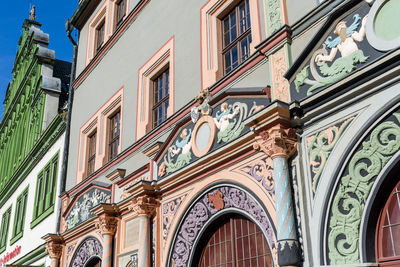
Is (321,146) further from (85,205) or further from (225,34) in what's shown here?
(85,205)

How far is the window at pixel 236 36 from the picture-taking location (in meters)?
8.51

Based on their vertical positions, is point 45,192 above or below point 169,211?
above

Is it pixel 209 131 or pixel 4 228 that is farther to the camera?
pixel 4 228

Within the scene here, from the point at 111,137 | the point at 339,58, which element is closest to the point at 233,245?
the point at 339,58

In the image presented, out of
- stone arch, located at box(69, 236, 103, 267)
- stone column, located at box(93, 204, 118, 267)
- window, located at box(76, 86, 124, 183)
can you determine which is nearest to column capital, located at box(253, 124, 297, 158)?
stone column, located at box(93, 204, 118, 267)

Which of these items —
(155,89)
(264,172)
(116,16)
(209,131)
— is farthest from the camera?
(116,16)

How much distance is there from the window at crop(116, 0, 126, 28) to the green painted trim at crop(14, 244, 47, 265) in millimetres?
7112

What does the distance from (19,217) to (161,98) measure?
11885 mm

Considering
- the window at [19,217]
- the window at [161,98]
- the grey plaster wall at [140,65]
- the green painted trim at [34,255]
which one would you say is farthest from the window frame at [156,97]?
the window at [19,217]

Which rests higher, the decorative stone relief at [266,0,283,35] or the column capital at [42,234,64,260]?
the decorative stone relief at [266,0,283,35]

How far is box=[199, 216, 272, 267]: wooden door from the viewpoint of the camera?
22.5ft

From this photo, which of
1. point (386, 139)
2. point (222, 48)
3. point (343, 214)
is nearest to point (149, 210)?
point (222, 48)

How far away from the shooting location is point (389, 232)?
5.08 meters

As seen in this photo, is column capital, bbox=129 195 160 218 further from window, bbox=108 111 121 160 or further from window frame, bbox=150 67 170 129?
window, bbox=108 111 121 160
